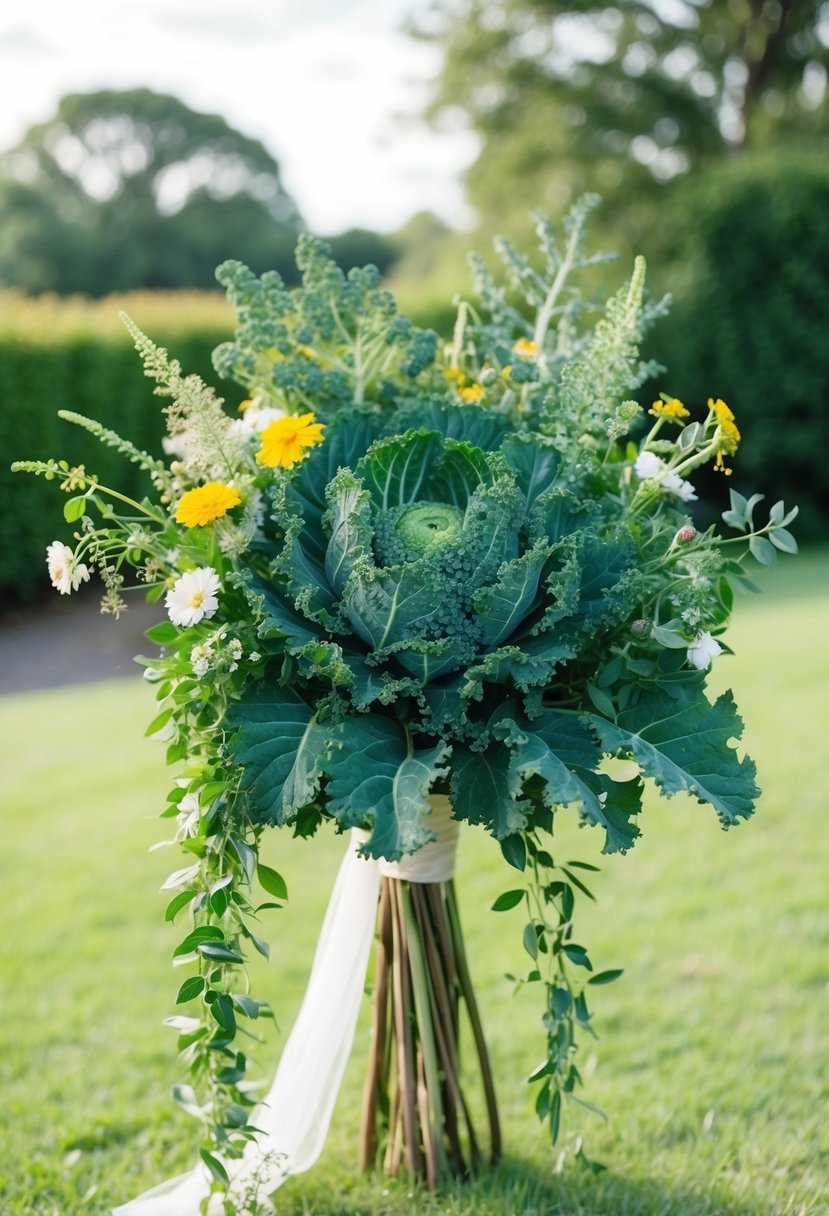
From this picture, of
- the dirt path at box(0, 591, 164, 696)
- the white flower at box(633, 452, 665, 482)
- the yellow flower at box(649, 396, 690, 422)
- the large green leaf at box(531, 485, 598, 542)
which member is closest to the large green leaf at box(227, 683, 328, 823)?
the large green leaf at box(531, 485, 598, 542)

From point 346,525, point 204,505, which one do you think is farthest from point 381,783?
point 204,505

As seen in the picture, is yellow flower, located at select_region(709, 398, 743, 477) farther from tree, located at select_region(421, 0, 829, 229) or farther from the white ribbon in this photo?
tree, located at select_region(421, 0, 829, 229)

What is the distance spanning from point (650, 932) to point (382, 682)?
2259 mm

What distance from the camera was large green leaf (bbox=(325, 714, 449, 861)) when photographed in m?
1.40

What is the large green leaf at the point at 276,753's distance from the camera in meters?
1.48

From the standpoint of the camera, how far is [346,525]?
1569mm

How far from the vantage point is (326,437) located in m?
1.77

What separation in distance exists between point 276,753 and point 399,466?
47 cm

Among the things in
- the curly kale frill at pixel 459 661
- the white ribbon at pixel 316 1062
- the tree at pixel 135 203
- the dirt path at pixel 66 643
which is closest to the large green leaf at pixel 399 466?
the curly kale frill at pixel 459 661

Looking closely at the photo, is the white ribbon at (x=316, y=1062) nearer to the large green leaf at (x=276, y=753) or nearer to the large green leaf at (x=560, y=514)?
the large green leaf at (x=276, y=753)

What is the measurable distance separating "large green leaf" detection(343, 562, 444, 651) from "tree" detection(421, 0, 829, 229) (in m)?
18.2

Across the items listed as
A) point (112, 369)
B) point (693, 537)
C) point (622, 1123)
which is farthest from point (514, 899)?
point (112, 369)

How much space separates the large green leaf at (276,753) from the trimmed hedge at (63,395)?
843cm

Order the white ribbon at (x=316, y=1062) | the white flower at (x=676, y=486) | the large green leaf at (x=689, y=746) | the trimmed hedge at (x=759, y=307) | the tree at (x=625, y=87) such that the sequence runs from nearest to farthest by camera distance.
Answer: the large green leaf at (x=689, y=746) < the white flower at (x=676, y=486) < the white ribbon at (x=316, y=1062) < the trimmed hedge at (x=759, y=307) < the tree at (x=625, y=87)
